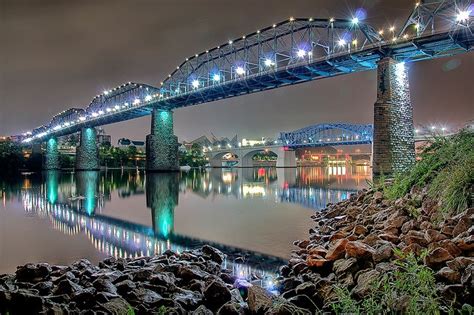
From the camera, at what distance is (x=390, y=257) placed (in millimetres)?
6793

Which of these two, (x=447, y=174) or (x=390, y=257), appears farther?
(x=447, y=174)

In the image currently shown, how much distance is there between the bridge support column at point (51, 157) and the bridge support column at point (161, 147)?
50822mm

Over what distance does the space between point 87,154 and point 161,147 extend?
35747mm

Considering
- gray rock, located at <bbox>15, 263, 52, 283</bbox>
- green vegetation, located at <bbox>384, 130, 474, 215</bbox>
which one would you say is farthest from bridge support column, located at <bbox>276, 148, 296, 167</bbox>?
gray rock, located at <bbox>15, 263, 52, 283</bbox>

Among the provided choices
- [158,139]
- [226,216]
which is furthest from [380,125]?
[158,139]

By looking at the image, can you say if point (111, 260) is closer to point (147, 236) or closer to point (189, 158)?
point (147, 236)

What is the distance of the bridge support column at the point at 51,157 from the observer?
108750mm

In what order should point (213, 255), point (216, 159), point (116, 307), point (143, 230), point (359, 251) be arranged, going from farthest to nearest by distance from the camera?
point (216, 159), point (143, 230), point (213, 255), point (359, 251), point (116, 307)

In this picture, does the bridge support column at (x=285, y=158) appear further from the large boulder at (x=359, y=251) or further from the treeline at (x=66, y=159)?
the large boulder at (x=359, y=251)

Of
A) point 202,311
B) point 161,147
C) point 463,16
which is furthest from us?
point 161,147

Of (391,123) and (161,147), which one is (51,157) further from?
(391,123)

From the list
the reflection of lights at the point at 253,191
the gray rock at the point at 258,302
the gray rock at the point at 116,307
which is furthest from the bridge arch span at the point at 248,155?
the gray rock at the point at 116,307

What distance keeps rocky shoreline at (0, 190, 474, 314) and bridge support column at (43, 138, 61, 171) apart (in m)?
111

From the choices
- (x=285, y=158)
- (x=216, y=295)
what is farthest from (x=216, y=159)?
(x=216, y=295)
